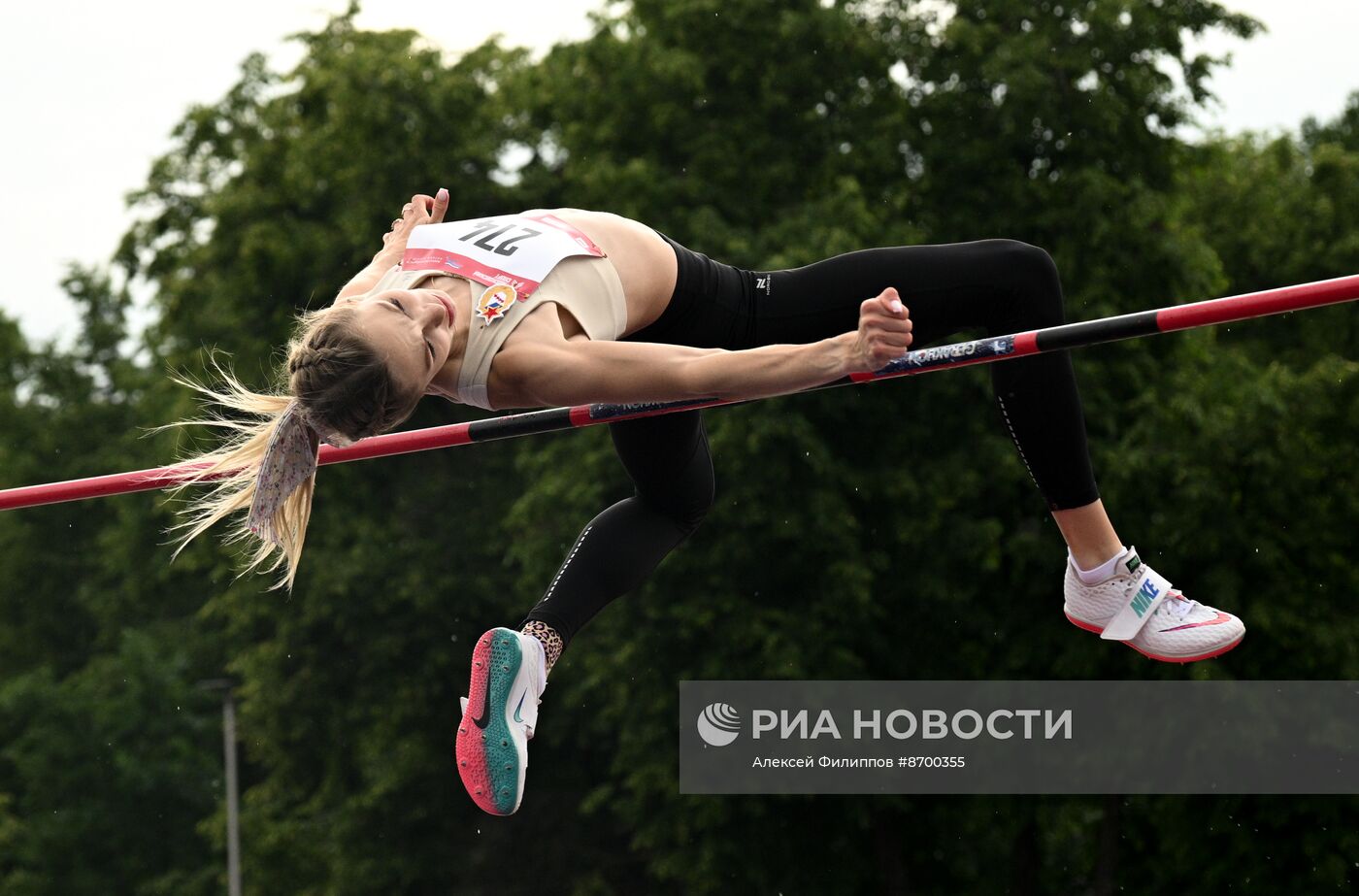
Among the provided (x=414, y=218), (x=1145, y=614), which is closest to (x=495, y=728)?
(x=414, y=218)

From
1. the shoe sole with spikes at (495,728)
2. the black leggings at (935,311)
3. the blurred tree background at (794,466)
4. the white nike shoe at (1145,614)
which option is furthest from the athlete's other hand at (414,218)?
the blurred tree background at (794,466)

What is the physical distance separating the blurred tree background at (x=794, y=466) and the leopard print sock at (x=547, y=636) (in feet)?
33.9

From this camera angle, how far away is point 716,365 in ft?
10.4

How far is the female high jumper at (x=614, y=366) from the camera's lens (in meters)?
3.19

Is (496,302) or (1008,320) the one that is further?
(1008,320)

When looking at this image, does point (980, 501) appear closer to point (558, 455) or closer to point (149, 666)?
point (558, 455)

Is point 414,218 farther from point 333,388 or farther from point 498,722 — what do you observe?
point 498,722

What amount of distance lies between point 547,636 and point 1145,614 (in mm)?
1389

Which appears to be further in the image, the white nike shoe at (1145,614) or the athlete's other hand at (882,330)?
the white nike shoe at (1145,614)

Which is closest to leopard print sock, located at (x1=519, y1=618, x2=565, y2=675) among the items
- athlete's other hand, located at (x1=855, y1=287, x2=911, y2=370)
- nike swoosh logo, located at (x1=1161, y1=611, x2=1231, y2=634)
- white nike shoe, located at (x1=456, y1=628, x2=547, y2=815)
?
white nike shoe, located at (x1=456, y1=628, x2=547, y2=815)

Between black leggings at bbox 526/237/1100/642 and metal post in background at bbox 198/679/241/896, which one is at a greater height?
black leggings at bbox 526/237/1100/642

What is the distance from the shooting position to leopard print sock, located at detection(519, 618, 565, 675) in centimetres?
391

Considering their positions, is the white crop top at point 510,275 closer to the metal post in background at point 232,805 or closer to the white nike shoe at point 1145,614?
the white nike shoe at point 1145,614
